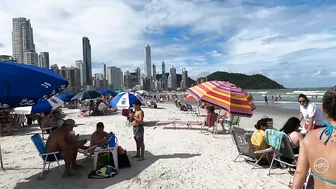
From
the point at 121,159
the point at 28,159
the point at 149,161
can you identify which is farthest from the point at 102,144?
the point at 28,159

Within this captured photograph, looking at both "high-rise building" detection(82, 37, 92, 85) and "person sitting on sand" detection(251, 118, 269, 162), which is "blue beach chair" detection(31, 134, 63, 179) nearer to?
"person sitting on sand" detection(251, 118, 269, 162)

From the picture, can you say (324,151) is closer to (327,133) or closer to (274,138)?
(327,133)

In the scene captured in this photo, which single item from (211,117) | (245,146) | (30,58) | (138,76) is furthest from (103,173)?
(138,76)

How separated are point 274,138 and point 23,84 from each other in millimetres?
4359

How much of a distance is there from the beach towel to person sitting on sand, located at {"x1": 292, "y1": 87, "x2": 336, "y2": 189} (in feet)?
10.4

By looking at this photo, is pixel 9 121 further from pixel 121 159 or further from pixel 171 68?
pixel 171 68

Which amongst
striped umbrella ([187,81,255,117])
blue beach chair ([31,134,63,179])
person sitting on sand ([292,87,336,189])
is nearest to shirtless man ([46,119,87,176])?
blue beach chair ([31,134,63,179])

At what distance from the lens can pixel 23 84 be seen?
435 centimetres

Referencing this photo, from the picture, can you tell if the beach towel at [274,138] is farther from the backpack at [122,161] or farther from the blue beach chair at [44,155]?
the blue beach chair at [44,155]

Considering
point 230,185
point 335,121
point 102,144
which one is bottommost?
point 230,185

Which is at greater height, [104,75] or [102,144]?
[104,75]

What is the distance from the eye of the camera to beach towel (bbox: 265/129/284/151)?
184 inches

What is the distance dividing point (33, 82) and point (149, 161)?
116 inches

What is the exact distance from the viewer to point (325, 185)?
5.06 feet
